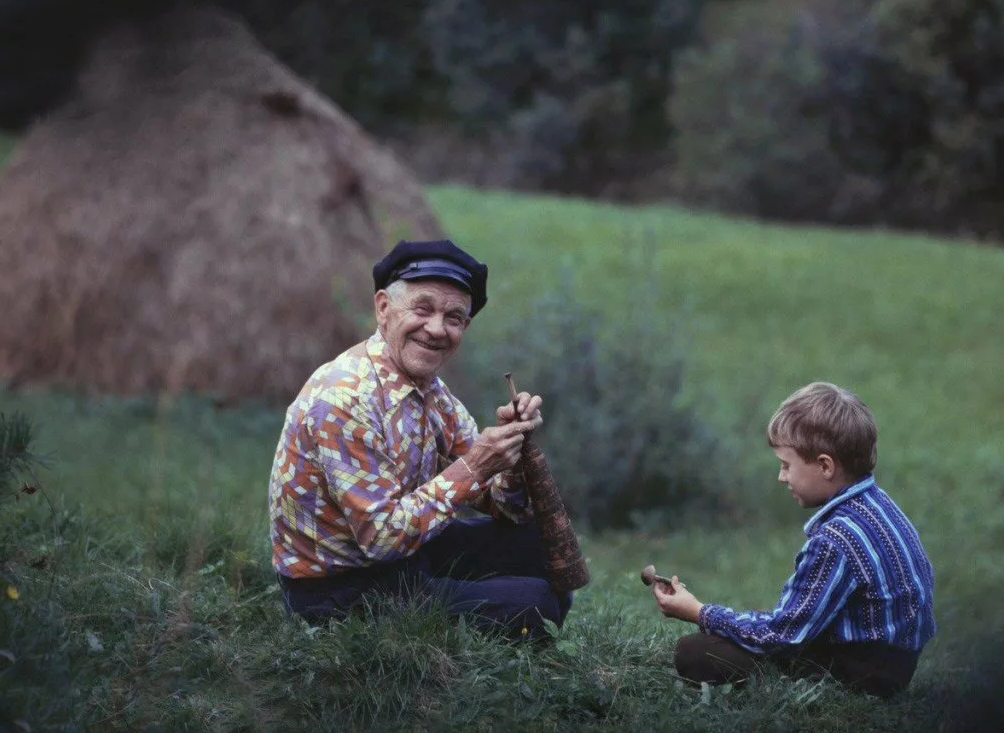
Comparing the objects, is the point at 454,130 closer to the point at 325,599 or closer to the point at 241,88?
the point at 241,88

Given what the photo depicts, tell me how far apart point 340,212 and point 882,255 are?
378 inches

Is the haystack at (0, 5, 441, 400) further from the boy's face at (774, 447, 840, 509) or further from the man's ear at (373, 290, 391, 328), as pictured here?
the boy's face at (774, 447, 840, 509)

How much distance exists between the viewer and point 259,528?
5.89 meters

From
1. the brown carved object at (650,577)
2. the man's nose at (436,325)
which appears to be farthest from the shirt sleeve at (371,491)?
the brown carved object at (650,577)

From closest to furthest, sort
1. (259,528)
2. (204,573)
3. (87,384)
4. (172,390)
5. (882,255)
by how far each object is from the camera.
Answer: (204,573)
(259,528)
(172,390)
(87,384)
(882,255)

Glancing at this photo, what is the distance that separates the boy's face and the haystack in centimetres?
642

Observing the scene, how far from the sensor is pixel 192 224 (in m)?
10.9

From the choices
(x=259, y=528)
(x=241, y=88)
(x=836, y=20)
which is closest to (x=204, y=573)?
(x=259, y=528)

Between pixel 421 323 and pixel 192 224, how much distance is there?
7.00 metres

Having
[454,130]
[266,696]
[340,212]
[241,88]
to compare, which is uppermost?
[454,130]

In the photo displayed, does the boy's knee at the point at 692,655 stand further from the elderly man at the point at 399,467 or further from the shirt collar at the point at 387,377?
the shirt collar at the point at 387,377

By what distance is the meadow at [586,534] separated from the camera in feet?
13.3

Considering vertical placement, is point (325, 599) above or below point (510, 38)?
below

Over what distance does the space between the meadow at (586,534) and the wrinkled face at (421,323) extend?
79 cm
